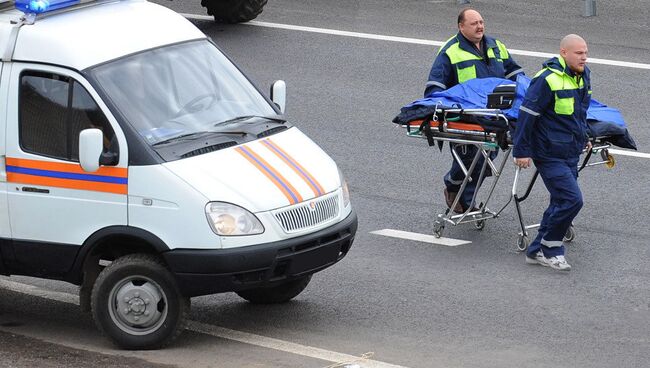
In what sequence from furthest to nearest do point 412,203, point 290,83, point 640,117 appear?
point 290,83, point 640,117, point 412,203

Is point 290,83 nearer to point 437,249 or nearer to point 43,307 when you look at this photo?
point 437,249

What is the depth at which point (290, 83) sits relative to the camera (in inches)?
649

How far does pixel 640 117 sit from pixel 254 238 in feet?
22.7

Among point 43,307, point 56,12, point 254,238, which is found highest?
point 56,12

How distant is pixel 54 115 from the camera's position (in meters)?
9.38

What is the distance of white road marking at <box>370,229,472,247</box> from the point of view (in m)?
11.6

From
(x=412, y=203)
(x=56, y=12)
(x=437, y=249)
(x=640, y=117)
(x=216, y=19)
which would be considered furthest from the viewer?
(x=216, y=19)

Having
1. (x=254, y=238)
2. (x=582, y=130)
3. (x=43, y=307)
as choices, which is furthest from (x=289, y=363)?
(x=582, y=130)

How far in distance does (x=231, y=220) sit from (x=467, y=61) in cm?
371

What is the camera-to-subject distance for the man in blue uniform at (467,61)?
39.1 feet

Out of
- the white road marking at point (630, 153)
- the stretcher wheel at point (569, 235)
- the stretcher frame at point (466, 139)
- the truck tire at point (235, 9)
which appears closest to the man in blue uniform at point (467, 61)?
the stretcher frame at point (466, 139)

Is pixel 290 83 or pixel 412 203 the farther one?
pixel 290 83

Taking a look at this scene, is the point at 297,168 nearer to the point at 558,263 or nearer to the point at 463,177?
the point at 558,263

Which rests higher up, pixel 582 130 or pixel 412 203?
pixel 582 130
